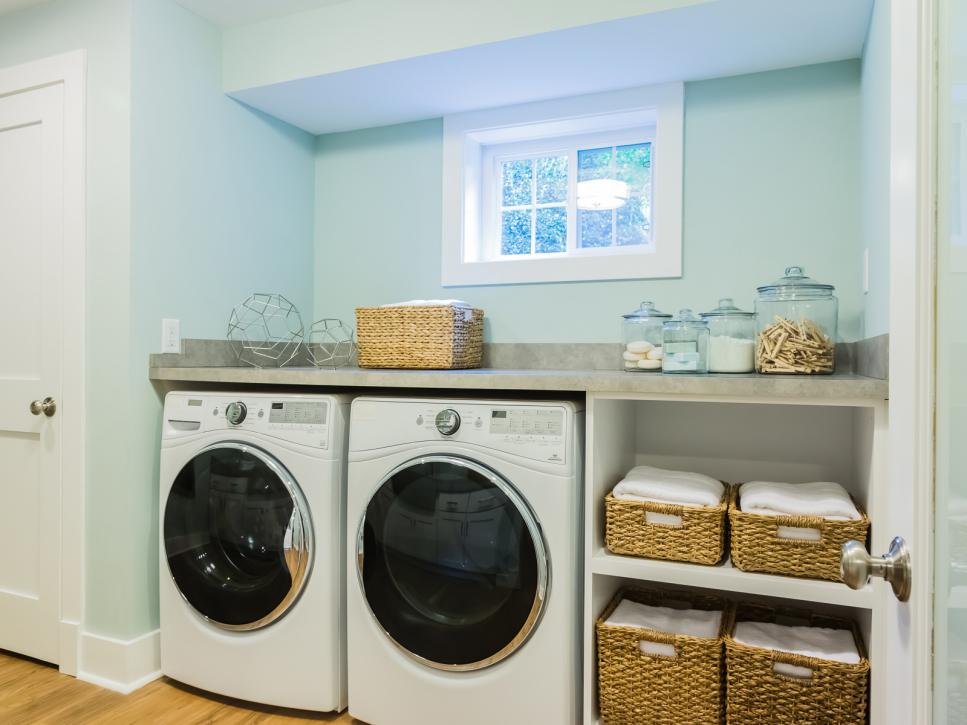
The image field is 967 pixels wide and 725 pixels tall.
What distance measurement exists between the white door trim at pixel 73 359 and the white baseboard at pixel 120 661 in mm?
58

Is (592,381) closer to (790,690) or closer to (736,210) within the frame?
(790,690)

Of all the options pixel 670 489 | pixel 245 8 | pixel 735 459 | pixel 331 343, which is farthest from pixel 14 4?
pixel 735 459

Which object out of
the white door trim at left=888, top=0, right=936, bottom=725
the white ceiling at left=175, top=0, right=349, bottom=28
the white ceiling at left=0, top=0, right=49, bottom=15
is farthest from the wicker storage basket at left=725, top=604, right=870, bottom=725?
the white ceiling at left=0, top=0, right=49, bottom=15

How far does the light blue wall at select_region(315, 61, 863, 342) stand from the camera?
7.10ft

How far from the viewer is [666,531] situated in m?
1.72

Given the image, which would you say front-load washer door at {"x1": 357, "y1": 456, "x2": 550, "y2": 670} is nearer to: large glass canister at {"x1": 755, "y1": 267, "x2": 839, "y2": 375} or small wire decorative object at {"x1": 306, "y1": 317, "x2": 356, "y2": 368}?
large glass canister at {"x1": 755, "y1": 267, "x2": 839, "y2": 375}

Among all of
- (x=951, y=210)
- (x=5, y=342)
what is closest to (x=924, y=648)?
(x=951, y=210)

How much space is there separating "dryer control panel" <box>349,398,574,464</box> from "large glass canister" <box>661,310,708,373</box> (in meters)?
0.37

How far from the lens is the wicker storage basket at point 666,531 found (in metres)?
1.68

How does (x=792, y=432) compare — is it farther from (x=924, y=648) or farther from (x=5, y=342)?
(x=5, y=342)

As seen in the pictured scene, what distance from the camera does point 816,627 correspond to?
1.90m

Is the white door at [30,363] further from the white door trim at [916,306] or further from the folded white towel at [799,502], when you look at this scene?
the white door trim at [916,306]

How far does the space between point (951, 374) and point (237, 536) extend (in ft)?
6.15

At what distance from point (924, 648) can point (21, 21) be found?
3.00 metres
